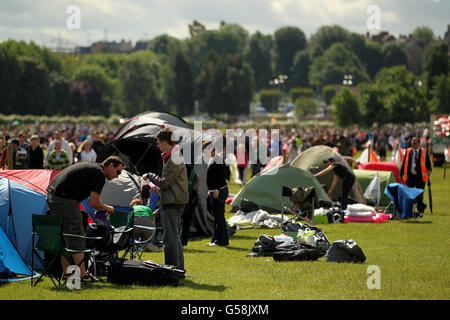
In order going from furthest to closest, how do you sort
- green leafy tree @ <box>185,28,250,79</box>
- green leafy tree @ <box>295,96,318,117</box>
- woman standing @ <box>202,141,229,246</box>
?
green leafy tree @ <box>185,28,250,79</box> → green leafy tree @ <box>295,96,318,117</box> → woman standing @ <box>202,141,229,246</box>

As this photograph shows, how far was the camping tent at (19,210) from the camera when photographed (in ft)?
35.0

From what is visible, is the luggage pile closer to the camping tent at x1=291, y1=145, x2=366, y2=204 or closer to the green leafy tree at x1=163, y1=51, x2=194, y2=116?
the camping tent at x1=291, y1=145, x2=366, y2=204

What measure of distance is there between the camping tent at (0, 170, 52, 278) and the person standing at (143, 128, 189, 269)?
6.74 feet

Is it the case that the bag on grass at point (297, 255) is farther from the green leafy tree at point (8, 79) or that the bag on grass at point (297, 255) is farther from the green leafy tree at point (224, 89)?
the green leafy tree at point (224, 89)

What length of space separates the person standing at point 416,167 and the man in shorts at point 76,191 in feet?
35.9

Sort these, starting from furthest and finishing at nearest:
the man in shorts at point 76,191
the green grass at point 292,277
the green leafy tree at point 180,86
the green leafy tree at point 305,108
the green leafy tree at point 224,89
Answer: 1. the green leafy tree at point 305,108
2. the green leafy tree at point 180,86
3. the green leafy tree at point 224,89
4. the man in shorts at point 76,191
5. the green grass at point 292,277

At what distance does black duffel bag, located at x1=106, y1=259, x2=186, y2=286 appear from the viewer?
9.41 m

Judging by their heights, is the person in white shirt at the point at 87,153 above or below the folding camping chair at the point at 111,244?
above

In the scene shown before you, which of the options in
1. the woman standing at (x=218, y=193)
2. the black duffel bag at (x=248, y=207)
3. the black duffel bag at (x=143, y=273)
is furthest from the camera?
the black duffel bag at (x=248, y=207)

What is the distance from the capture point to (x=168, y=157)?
9.70 m

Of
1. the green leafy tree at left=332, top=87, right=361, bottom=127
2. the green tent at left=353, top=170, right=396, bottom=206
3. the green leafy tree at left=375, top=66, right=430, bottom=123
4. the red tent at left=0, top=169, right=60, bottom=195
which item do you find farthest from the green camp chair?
the green leafy tree at left=332, top=87, right=361, bottom=127

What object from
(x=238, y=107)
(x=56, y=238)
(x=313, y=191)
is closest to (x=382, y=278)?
(x=56, y=238)

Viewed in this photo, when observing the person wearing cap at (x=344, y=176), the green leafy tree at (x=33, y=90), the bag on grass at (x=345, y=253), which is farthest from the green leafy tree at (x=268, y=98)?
the bag on grass at (x=345, y=253)

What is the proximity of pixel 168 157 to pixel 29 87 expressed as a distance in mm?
99089
